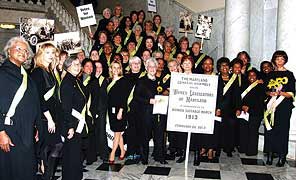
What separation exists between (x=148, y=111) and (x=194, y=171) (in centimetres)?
118

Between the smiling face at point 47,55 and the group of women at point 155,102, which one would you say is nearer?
the smiling face at point 47,55

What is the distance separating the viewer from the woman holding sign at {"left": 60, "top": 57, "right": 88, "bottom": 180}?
470cm

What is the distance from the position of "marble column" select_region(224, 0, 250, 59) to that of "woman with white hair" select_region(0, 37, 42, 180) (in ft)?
18.1

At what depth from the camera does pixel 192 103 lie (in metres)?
5.83

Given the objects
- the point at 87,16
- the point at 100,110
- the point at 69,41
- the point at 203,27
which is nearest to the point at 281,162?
the point at 100,110

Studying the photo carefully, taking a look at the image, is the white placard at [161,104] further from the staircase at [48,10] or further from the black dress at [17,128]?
the staircase at [48,10]

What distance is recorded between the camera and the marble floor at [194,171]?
219 inches

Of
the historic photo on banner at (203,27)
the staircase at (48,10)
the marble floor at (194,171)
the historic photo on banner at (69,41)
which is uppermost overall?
the staircase at (48,10)

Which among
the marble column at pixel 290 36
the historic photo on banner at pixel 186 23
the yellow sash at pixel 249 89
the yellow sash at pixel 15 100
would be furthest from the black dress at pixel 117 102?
the historic photo on banner at pixel 186 23

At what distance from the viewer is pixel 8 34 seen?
1397 centimetres

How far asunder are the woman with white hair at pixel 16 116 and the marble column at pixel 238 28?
5.52 m

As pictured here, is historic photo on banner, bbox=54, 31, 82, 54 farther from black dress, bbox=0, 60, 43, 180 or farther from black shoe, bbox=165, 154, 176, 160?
black dress, bbox=0, 60, 43, 180

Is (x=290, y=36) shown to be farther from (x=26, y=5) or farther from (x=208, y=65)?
(x=26, y=5)

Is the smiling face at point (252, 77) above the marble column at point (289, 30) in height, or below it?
below
